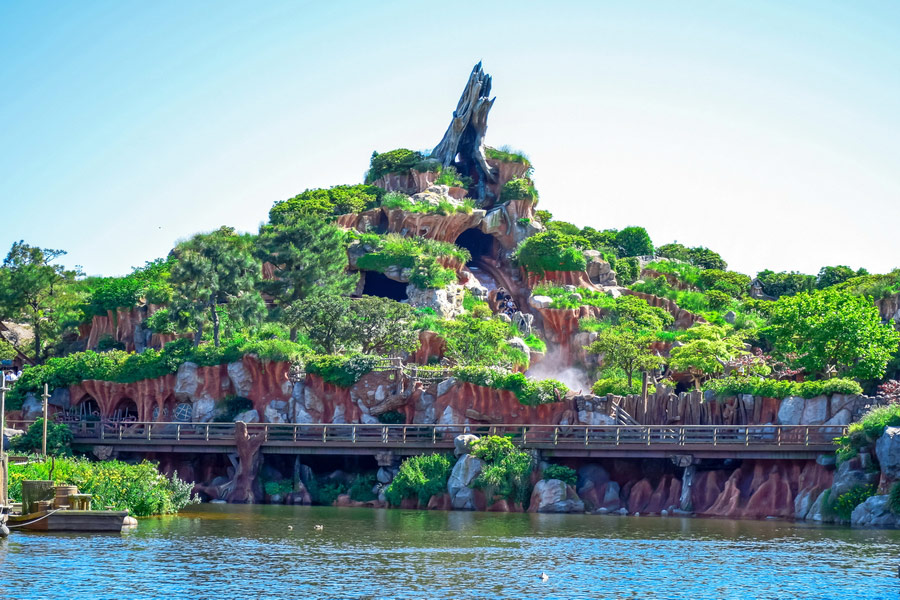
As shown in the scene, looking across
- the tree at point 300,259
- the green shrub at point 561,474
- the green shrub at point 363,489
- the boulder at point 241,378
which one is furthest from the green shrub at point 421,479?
the tree at point 300,259

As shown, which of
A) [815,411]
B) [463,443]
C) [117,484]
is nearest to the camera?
[117,484]

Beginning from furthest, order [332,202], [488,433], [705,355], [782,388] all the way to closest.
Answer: [332,202]
[705,355]
[488,433]
[782,388]

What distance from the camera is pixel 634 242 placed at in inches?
3831

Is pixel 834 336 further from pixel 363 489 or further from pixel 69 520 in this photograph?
pixel 69 520

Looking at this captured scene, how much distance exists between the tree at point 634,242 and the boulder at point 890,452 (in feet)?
175

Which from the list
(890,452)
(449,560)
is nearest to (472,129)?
(890,452)

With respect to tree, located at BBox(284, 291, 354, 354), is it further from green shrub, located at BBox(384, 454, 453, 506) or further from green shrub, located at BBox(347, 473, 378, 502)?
green shrub, located at BBox(384, 454, 453, 506)

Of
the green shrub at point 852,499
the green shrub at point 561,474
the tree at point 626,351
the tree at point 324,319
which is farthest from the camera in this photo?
the tree at point 626,351

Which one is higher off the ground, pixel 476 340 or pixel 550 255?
pixel 550 255

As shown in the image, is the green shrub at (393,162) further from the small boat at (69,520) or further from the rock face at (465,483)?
the small boat at (69,520)

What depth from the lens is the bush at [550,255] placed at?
8231 centimetres

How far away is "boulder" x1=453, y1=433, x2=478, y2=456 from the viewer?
→ 2082 inches

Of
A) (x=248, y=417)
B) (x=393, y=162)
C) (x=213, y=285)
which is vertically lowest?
(x=248, y=417)

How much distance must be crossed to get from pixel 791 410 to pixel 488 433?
1291 cm
